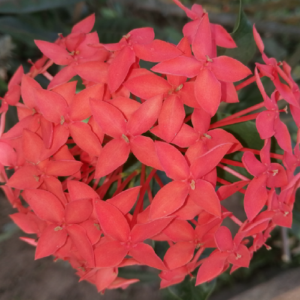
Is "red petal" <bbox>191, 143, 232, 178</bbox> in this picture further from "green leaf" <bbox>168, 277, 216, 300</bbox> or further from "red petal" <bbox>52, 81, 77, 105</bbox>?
"green leaf" <bbox>168, 277, 216, 300</bbox>

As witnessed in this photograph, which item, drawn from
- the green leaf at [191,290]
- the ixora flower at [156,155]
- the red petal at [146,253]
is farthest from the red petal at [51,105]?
the green leaf at [191,290]

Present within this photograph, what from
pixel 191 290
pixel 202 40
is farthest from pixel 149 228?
pixel 191 290

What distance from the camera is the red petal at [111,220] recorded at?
399 millimetres

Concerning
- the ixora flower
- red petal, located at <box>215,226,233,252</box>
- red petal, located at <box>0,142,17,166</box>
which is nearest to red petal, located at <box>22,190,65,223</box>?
the ixora flower

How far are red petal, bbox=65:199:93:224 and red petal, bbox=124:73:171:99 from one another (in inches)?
Result: 6.4

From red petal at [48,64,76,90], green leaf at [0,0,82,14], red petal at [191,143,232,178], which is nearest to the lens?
red petal at [191,143,232,178]

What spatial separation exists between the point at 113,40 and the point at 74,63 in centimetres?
48

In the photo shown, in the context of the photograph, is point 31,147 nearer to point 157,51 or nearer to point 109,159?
point 109,159

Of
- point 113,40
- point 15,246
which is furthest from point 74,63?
point 15,246

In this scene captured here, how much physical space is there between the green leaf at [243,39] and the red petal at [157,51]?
17 centimetres

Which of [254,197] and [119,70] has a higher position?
[119,70]

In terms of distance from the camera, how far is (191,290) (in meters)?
0.70

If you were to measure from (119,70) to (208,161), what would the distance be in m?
0.17

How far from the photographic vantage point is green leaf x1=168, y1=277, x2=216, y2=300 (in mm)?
685
